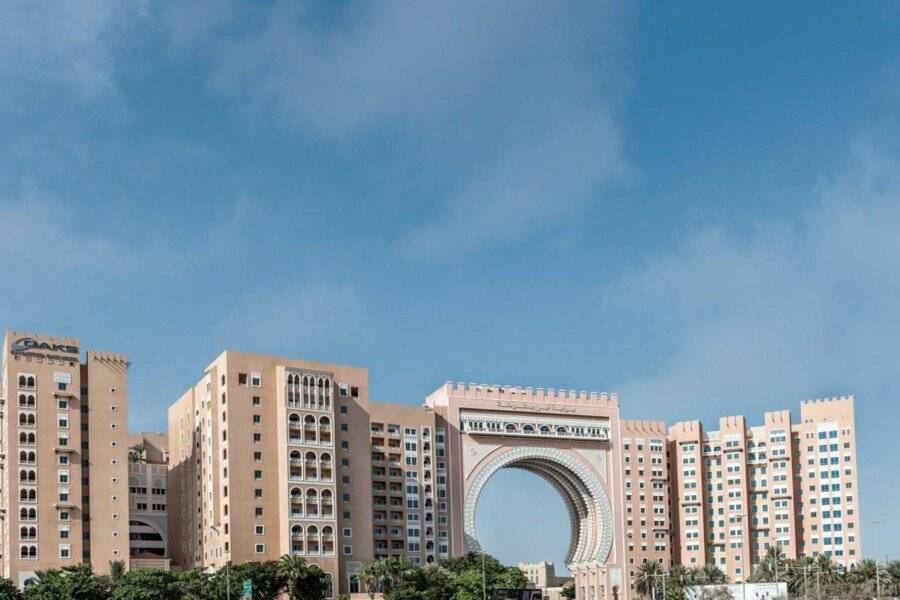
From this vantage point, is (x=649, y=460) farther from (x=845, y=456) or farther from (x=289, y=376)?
(x=289, y=376)

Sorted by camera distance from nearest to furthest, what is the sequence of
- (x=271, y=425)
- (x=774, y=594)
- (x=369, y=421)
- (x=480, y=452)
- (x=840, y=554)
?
(x=774, y=594), (x=271, y=425), (x=369, y=421), (x=480, y=452), (x=840, y=554)

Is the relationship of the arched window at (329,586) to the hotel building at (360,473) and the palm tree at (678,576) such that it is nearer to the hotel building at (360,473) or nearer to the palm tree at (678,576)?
the hotel building at (360,473)

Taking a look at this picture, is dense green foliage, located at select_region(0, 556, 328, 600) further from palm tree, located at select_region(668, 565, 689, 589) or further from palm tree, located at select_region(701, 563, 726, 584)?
palm tree, located at select_region(701, 563, 726, 584)

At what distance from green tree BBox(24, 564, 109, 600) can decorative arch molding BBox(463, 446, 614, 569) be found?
166 ft

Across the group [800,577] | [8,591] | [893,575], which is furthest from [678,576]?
[8,591]

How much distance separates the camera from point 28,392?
130625 mm

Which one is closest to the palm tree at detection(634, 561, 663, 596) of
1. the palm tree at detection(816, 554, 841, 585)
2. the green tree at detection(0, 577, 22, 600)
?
the palm tree at detection(816, 554, 841, 585)

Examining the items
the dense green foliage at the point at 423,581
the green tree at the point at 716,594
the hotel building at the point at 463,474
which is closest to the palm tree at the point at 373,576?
the dense green foliage at the point at 423,581

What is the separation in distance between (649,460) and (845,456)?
26.3 m

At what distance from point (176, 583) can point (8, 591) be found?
15170 millimetres

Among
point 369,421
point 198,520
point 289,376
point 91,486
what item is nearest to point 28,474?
point 91,486

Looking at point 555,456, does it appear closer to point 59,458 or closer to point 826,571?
point 826,571

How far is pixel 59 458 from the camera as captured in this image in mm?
130875

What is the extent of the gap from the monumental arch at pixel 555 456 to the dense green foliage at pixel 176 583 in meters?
30.6
